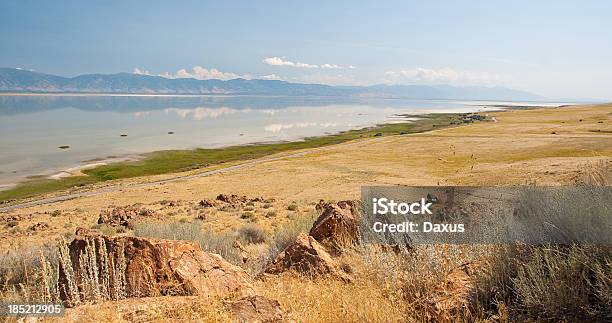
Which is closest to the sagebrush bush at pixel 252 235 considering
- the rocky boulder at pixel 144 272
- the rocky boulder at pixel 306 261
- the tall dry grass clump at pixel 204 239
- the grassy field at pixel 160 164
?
the tall dry grass clump at pixel 204 239

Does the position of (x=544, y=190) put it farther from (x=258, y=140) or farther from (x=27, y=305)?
(x=258, y=140)

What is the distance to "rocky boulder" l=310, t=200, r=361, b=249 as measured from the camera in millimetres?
6883

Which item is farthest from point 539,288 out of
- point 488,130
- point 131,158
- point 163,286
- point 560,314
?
point 488,130

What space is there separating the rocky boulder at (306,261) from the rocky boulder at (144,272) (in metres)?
0.90

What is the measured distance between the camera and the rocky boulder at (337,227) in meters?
6.88

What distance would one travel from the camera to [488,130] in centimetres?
7131

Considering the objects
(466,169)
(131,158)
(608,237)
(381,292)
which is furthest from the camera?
(131,158)

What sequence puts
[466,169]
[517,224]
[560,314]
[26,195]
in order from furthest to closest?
[26,195]
[466,169]
[517,224]
[560,314]

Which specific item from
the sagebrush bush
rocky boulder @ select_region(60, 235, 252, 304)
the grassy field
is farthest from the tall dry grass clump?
the grassy field

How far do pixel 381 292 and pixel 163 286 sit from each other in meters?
2.39

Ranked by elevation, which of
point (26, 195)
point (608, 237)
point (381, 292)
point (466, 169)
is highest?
point (608, 237)

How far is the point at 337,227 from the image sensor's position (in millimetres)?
7066

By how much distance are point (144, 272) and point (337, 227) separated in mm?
3400

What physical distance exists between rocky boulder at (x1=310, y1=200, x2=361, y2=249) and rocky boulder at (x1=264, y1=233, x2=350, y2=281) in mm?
859
